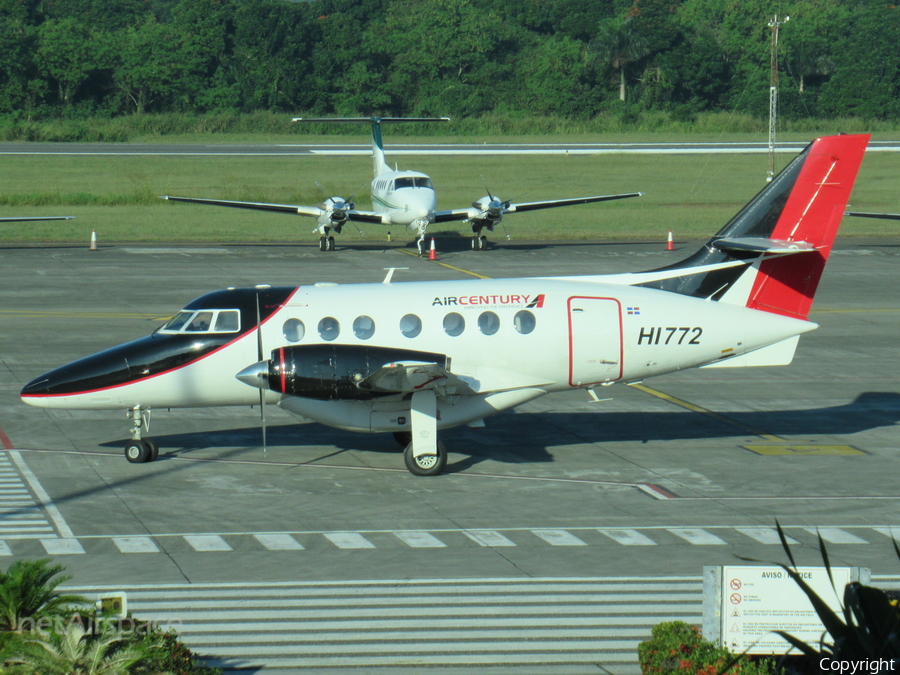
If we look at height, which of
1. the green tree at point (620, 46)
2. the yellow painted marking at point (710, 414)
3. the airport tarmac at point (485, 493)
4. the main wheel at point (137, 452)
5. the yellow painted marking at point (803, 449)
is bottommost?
the yellow painted marking at point (710, 414)

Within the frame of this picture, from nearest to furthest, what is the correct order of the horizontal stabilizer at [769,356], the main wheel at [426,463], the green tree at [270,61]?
the main wheel at [426,463]
the horizontal stabilizer at [769,356]
the green tree at [270,61]

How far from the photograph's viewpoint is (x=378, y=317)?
17.8 m

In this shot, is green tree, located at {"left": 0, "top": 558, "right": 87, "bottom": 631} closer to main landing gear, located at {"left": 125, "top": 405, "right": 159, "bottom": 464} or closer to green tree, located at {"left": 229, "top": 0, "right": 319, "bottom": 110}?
main landing gear, located at {"left": 125, "top": 405, "right": 159, "bottom": 464}

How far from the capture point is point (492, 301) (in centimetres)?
1798

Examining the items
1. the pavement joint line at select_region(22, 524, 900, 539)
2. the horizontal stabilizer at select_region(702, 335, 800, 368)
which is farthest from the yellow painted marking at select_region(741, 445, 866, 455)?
the pavement joint line at select_region(22, 524, 900, 539)

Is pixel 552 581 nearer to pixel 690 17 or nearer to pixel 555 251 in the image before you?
pixel 555 251

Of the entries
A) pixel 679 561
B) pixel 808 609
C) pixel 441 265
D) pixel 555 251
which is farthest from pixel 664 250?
pixel 808 609

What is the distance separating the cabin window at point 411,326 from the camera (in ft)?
58.3

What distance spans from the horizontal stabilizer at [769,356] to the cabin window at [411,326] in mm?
5068

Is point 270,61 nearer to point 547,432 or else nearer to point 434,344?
point 547,432

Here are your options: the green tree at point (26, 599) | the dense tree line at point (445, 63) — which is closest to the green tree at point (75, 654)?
the green tree at point (26, 599)

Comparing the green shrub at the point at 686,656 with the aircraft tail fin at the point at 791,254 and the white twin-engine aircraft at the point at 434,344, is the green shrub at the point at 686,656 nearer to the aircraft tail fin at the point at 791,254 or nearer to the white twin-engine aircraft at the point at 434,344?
the white twin-engine aircraft at the point at 434,344

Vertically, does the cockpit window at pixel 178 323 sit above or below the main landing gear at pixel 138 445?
above

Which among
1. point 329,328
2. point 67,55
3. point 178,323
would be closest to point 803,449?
point 329,328
